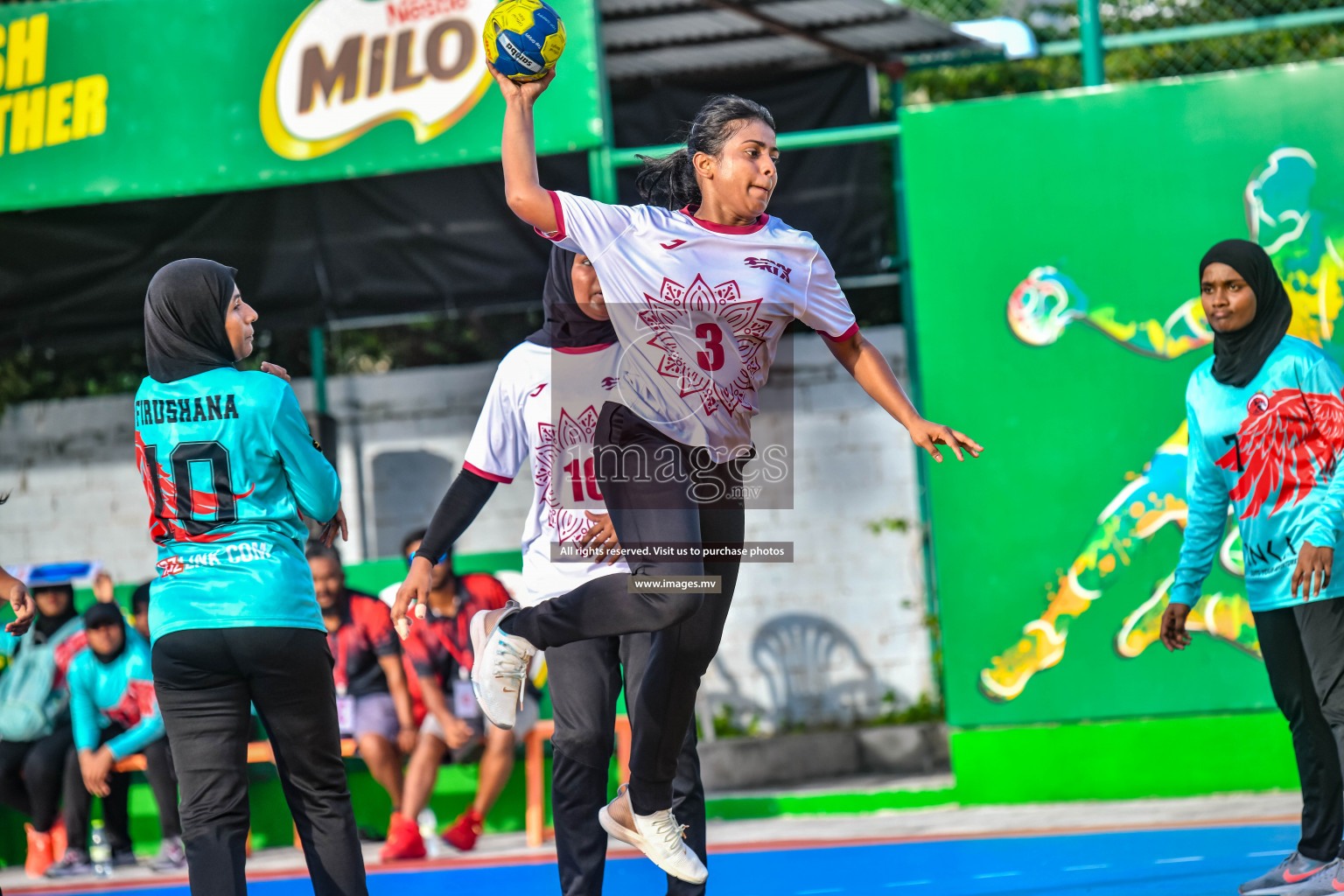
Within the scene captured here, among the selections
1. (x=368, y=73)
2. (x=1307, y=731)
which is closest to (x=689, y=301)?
(x=1307, y=731)

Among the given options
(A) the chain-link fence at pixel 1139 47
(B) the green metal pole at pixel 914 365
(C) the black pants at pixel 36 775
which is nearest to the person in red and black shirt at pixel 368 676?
(C) the black pants at pixel 36 775

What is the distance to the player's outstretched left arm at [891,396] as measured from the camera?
3.28 meters

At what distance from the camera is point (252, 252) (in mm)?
8297

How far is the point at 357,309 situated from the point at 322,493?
17.3 ft

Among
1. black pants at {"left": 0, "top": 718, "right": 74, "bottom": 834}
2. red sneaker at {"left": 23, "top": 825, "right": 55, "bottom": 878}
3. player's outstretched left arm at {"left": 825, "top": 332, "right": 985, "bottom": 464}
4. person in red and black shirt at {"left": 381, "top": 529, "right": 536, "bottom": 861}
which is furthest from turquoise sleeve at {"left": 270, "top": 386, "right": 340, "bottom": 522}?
→ red sneaker at {"left": 23, "top": 825, "right": 55, "bottom": 878}

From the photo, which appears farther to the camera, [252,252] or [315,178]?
[252,252]

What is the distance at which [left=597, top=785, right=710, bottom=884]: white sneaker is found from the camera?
3521 millimetres

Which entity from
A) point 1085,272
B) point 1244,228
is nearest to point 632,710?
point 1085,272

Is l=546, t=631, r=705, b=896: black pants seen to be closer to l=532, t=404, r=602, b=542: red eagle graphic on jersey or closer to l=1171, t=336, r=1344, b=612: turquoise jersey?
l=532, t=404, r=602, b=542: red eagle graphic on jersey

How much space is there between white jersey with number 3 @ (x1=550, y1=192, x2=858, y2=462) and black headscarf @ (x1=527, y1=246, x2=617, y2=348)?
0.48m

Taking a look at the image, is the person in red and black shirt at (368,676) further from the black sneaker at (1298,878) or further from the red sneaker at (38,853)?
the black sneaker at (1298,878)

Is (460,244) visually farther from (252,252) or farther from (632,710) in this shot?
(632,710)

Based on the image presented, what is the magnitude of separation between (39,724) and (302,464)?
4.48 metres

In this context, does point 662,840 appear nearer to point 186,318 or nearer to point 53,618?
point 186,318
